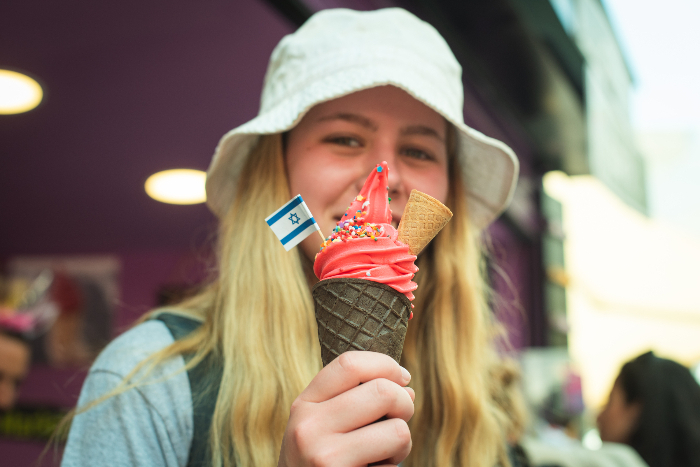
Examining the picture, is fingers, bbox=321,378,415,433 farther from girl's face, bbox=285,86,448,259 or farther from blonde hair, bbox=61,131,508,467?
girl's face, bbox=285,86,448,259

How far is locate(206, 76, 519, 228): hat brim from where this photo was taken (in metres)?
1.27

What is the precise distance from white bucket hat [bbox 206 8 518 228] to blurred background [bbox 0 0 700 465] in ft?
1.28

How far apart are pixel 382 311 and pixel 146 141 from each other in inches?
118

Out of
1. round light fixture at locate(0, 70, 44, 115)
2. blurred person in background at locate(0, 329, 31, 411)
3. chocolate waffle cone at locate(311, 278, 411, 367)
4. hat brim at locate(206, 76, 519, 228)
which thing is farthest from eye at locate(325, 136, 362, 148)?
blurred person in background at locate(0, 329, 31, 411)

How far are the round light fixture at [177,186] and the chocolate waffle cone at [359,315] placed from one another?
10.3 feet

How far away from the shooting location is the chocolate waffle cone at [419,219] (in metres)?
0.99

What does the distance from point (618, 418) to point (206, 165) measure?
10.3 ft

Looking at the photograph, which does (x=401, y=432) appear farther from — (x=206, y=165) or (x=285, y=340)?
(x=206, y=165)

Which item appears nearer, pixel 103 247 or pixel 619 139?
pixel 619 139

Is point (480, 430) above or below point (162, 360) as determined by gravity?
below

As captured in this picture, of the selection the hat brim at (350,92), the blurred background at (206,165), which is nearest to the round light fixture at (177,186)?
the blurred background at (206,165)

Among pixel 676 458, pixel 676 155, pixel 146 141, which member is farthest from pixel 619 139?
pixel 676 155

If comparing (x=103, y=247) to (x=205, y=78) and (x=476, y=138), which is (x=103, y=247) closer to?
(x=205, y=78)

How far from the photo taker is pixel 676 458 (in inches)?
88.8
